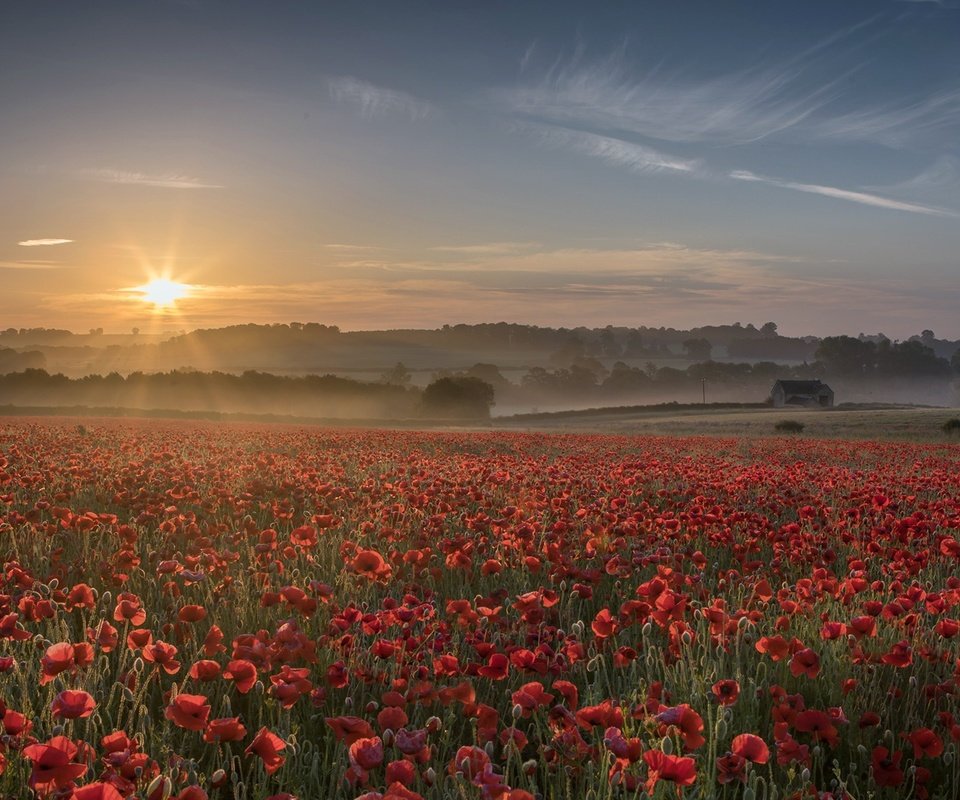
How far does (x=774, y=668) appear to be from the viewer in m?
4.23

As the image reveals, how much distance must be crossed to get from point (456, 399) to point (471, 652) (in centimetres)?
7729

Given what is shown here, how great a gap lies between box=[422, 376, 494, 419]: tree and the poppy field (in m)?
71.3

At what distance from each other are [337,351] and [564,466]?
536 feet

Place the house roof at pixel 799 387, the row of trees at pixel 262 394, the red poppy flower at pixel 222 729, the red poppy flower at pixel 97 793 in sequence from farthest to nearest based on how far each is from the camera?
the house roof at pixel 799 387
the row of trees at pixel 262 394
the red poppy flower at pixel 222 729
the red poppy flower at pixel 97 793

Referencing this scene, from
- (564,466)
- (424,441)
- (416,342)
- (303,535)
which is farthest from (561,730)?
(416,342)

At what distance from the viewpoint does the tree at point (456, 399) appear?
80.6 m

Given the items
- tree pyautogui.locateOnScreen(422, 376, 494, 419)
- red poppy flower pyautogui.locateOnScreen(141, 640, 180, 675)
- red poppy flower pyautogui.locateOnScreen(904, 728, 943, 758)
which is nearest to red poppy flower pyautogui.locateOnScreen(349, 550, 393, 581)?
red poppy flower pyautogui.locateOnScreen(141, 640, 180, 675)

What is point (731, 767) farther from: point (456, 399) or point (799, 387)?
point (799, 387)

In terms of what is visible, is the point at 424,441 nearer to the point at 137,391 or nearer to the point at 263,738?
the point at 263,738

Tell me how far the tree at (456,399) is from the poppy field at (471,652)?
234 feet

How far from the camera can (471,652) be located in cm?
438

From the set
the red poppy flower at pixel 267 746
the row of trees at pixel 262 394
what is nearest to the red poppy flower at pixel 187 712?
the red poppy flower at pixel 267 746

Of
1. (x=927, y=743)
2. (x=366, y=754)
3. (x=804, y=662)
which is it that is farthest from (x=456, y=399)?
(x=366, y=754)

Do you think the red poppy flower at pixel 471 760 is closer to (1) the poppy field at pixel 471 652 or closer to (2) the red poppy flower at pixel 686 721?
(1) the poppy field at pixel 471 652
